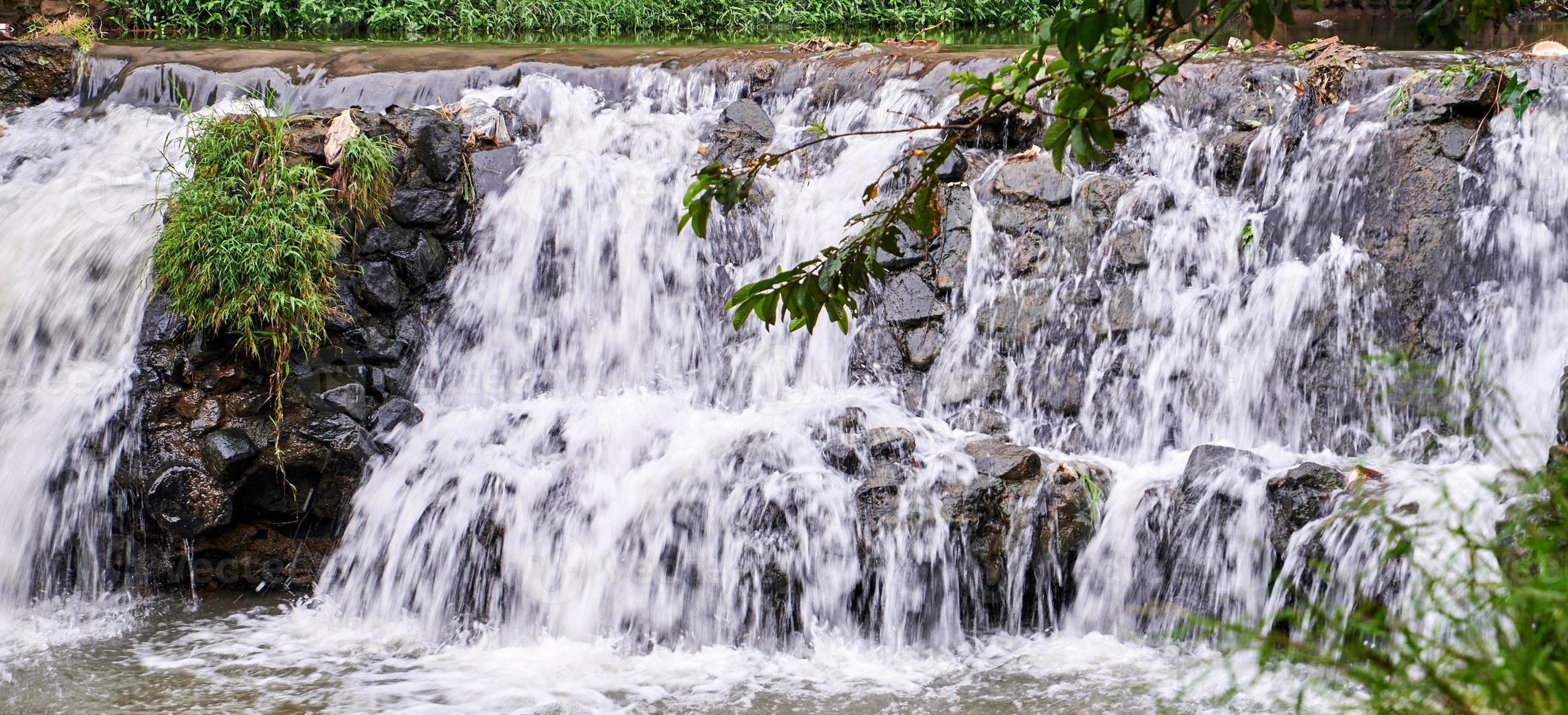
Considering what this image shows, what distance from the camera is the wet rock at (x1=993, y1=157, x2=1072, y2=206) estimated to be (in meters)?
6.11

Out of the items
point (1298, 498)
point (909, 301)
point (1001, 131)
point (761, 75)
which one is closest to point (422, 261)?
point (761, 75)

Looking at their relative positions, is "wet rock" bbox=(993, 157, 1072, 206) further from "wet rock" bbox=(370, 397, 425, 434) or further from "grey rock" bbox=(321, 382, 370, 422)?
"grey rock" bbox=(321, 382, 370, 422)

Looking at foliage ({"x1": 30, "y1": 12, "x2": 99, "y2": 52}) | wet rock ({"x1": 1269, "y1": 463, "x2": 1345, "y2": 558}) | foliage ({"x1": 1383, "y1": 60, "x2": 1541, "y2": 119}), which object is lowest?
wet rock ({"x1": 1269, "y1": 463, "x2": 1345, "y2": 558})

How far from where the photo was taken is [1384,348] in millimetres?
5160

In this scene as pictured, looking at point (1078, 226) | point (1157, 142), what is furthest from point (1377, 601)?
point (1157, 142)

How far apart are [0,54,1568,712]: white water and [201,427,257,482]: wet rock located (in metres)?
0.49

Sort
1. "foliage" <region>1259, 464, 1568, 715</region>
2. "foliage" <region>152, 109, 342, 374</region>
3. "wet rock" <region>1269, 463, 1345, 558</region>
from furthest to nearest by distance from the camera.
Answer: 1. "foliage" <region>152, 109, 342, 374</region>
2. "wet rock" <region>1269, 463, 1345, 558</region>
3. "foliage" <region>1259, 464, 1568, 715</region>

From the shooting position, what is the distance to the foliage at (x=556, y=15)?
12.7 metres

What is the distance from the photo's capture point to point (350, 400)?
19.0 feet

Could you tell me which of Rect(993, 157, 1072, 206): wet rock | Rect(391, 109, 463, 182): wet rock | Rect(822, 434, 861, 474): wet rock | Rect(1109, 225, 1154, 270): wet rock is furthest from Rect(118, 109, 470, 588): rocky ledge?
Rect(1109, 225, 1154, 270): wet rock

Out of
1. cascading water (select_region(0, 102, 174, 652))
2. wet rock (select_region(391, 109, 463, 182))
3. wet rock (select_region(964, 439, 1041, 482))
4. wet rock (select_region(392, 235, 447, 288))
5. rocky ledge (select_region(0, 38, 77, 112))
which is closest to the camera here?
wet rock (select_region(964, 439, 1041, 482))

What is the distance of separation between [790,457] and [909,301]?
124cm

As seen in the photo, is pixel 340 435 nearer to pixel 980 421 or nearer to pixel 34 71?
pixel 980 421

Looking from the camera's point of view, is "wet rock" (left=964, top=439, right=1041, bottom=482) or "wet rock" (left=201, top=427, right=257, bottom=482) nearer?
"wet rock" (left=964, top=439, right=1041, bottom=482)
